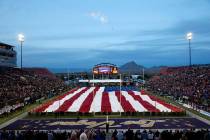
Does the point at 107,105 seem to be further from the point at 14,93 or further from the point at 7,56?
the point at 7,56

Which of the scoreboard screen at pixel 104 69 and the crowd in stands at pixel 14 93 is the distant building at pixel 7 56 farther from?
the scoreboard screen at pixel 104 69

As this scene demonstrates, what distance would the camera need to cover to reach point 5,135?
2284cm

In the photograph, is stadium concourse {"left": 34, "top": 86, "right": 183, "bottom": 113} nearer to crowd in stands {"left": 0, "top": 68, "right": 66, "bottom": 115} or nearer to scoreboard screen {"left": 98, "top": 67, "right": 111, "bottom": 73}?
crowd in stands {"left": 0, "top": 68, "right": 66, "bottom": 115}

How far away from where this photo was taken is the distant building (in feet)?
264

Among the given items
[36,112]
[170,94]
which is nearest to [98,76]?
[170,94]

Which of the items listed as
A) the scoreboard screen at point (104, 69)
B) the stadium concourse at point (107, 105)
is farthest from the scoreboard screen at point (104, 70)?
the stadium concourse at point (107, 105)

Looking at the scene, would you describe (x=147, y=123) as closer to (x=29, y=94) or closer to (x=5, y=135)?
(x=5, y=135)

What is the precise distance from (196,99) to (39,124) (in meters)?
23.0

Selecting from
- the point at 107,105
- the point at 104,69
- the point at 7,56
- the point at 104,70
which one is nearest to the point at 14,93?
the point at 107,105

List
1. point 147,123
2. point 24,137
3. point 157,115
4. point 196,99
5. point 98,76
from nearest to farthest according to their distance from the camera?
point 24,137 < point 147,123 < point 157,115 < point 196,99 < point 98,76

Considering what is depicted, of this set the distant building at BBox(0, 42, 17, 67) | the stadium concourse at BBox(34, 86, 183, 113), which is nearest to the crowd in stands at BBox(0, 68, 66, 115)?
the stadium concourse at BBox(34, 86, 183, 113)

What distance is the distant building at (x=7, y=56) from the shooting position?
80.6 m

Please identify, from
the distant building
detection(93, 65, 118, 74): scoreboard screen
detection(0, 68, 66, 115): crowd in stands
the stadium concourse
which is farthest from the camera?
detection(93, 65, 118, 74): scoreboard screen

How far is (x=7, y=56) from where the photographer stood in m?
85.0
